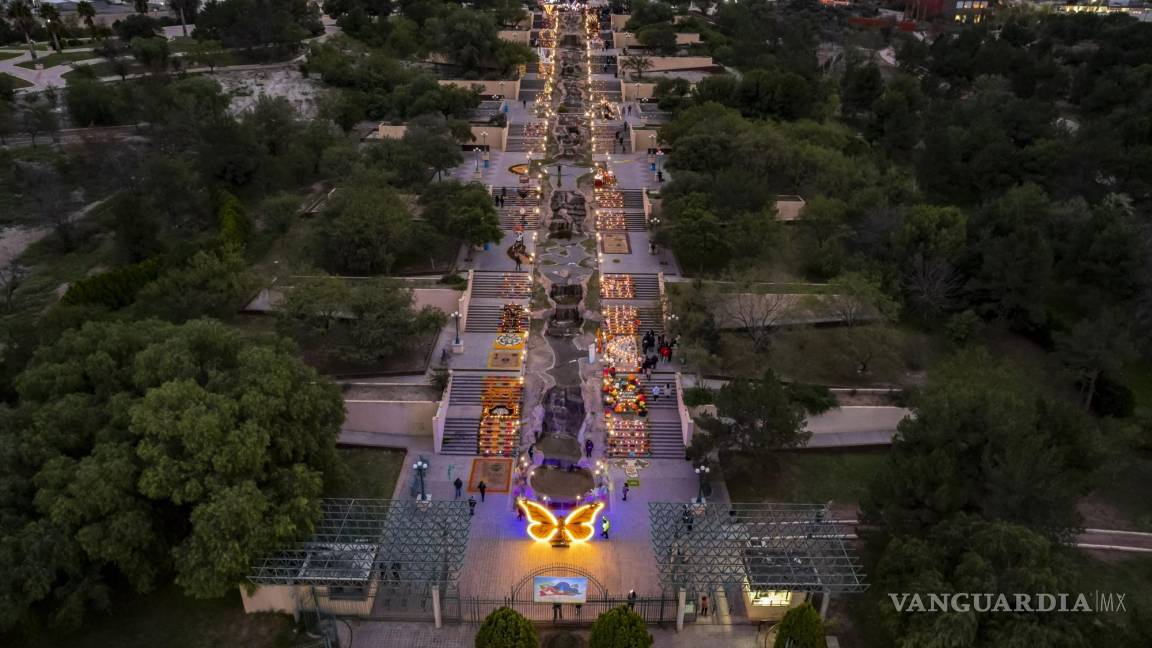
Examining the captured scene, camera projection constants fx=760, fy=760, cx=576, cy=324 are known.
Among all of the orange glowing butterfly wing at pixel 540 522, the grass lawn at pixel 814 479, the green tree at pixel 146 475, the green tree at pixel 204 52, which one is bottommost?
the grass lawn at pixel 814 479

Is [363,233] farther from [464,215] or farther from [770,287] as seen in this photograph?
[770,287]

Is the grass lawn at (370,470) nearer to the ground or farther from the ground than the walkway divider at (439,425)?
nearer to the ground

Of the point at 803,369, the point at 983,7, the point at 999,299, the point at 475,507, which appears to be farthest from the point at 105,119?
the point at 983,7

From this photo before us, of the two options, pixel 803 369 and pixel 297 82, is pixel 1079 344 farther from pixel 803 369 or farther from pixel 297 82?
pixel 297 82

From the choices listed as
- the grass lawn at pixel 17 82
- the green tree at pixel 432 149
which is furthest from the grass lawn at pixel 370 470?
the grass lawn at pixel 17 82

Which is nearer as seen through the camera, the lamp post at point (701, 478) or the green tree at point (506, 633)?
the green tree at point (506, 633)

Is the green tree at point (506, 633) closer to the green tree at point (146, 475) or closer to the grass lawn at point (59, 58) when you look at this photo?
the green tree at point (146, 475)

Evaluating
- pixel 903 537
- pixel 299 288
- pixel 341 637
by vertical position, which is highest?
pixel 299 288

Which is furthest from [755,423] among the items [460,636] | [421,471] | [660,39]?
[660,39]
